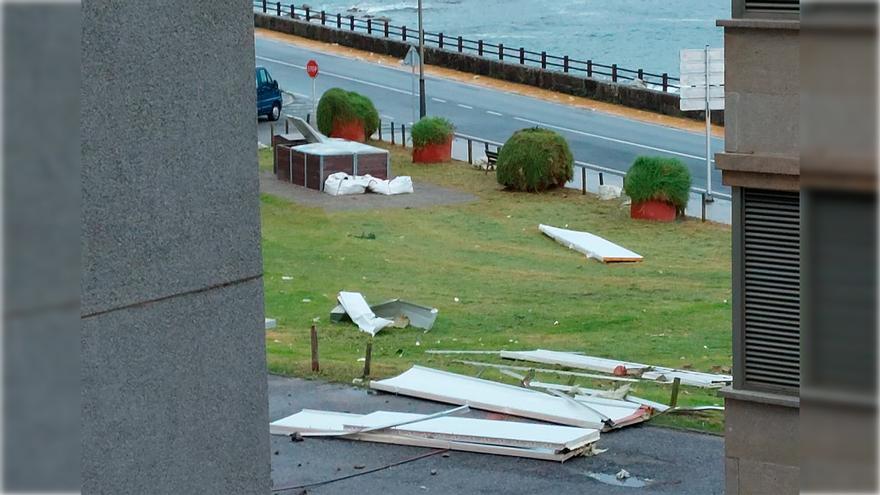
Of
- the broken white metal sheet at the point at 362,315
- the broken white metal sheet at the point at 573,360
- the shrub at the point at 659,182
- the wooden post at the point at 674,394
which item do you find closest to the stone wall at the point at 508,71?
the shrub at the point at 659,182

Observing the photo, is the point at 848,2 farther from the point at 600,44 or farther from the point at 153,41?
the point at 600,44

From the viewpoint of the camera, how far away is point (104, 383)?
443cm

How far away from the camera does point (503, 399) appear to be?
15375 millimetres

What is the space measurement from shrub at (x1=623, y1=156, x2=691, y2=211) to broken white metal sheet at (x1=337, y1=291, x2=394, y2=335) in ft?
33.8

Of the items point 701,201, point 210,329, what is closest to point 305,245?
point 701,201

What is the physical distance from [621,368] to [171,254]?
1314cm

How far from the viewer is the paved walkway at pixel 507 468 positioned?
12.7 meters

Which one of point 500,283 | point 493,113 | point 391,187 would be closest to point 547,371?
point 500,283

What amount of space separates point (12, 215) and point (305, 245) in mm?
26160

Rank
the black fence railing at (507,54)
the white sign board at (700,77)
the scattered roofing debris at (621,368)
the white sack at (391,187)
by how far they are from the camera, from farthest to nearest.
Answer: the black fence railing at (507,54), the white sack at (391,187), the white sign board at (700,77), the scattered roofing debris at (621,368)

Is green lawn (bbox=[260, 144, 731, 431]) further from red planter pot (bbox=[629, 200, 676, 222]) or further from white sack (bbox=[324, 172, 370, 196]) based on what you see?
white sack (bbox=[324, 172, 370, 196])

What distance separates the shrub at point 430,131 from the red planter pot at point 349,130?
3312 mm

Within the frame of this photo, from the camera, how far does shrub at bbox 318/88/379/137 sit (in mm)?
38375

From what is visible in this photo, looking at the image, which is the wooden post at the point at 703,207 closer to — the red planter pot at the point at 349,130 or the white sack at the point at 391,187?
the white sack at the point at 391,187
